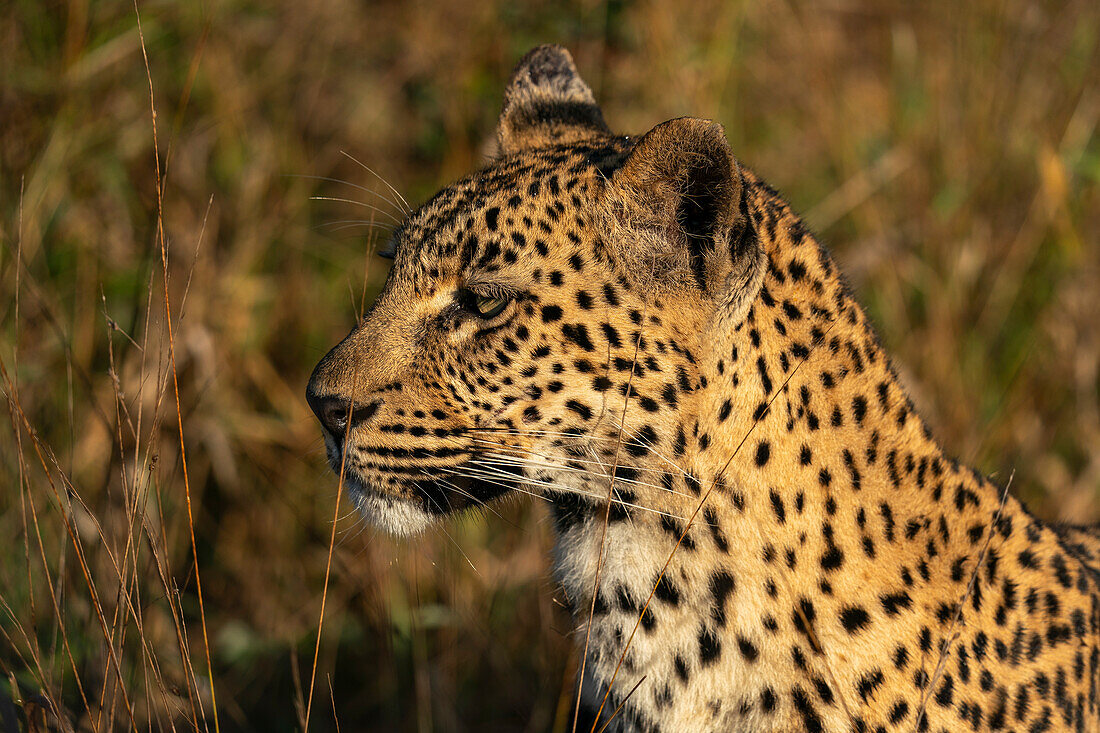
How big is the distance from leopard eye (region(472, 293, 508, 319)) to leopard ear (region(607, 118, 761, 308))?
0.36 metres

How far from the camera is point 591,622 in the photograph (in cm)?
303

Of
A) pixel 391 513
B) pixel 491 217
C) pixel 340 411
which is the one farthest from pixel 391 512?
pixel 491 217

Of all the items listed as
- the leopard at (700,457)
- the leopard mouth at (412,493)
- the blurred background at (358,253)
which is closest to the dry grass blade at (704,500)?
the leopard at (700,457)

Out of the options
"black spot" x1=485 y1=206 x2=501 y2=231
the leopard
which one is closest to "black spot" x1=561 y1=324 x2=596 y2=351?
the leopard

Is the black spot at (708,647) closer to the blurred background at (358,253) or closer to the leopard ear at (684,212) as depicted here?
the leopard ear at (684,212)

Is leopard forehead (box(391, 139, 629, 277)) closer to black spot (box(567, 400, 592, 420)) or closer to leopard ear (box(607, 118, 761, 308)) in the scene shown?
leopard ear (box(607, 118, 761, 308))

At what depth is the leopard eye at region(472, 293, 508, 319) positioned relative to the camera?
3.04 m

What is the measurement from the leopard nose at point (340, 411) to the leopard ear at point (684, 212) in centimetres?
83

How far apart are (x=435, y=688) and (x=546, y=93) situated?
244cm

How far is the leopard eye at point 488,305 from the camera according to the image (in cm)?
304

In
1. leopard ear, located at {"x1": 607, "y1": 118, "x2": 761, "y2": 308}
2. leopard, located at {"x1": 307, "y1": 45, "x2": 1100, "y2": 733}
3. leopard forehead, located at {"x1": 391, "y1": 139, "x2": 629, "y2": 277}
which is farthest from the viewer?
leopard forehead, located at {"x1": 391, "y1": 139, "x2": 629, "y2": 277}

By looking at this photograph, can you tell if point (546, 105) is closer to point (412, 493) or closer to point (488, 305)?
point (488, 305)

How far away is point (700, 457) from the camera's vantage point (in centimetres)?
287

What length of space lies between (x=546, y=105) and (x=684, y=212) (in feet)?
4.06
